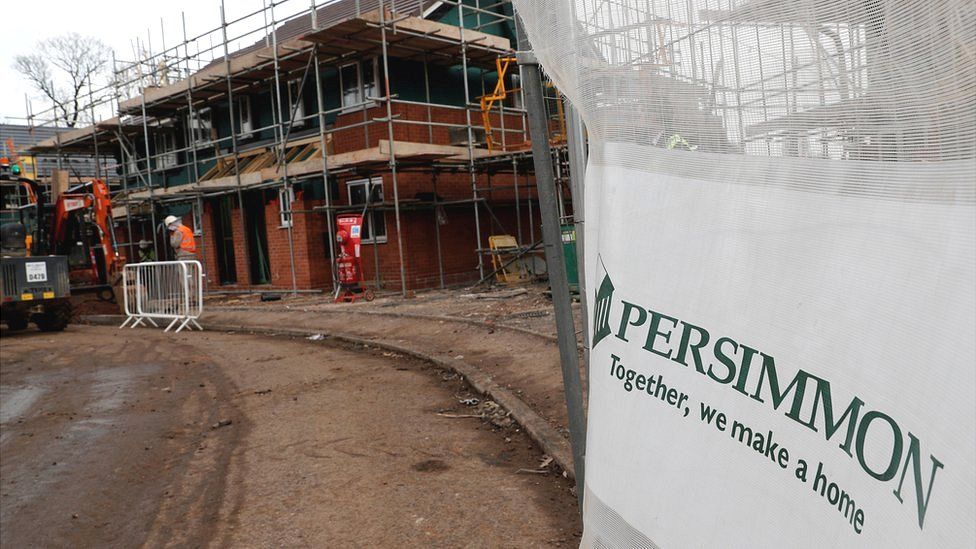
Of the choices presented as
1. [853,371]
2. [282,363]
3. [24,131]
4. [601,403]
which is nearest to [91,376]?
[282,363]

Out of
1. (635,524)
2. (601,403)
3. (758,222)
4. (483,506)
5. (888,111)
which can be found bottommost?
(483,506)

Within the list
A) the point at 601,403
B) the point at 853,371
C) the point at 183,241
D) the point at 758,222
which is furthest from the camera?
the point at 183,241

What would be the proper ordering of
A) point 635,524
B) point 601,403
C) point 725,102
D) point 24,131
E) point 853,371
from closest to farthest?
point 853,371 < point 725,102 < point 635,524 < point 601,403 < point 24,131

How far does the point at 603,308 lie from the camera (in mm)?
1895

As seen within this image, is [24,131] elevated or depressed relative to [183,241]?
elevated

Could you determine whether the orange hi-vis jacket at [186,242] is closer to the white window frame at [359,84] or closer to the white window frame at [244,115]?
the white window frame at [359,84]

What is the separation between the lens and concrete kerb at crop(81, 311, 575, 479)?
204 inches

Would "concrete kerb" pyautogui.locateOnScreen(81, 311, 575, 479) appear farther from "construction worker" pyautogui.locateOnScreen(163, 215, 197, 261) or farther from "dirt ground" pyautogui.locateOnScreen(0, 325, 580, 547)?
"construction worker" pyautogui.locateOnScreen(163, 215, 197, 261)

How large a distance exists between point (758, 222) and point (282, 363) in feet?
30.2

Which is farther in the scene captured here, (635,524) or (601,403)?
(601,403)

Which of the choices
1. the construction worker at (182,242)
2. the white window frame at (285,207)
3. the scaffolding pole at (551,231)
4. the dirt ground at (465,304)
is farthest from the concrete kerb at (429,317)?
the scaffolding pole at (551,231)

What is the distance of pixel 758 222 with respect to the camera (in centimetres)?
145

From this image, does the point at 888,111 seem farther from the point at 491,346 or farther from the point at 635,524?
the point at 491,346

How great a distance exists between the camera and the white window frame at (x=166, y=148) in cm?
2477
